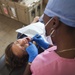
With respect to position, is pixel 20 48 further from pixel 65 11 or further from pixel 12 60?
pixel 65 11

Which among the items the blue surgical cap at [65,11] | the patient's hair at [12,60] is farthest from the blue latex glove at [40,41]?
the blue surgical cap at [65,11]

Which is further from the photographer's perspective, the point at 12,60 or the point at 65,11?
the point at 12,60

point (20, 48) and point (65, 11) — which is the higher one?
point (65, 11)

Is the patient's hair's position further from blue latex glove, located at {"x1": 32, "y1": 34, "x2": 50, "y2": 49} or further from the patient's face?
blue latex glove, located at {"x1": 32, "y1": 34, "x2": 50, "y2": 49}

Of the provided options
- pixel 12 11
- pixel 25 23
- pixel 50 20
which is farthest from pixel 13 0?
pixel 50 20

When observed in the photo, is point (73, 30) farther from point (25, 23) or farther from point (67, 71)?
point (25, 23)

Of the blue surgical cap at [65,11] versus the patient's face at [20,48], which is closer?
the blue surgical cap at [65,11]

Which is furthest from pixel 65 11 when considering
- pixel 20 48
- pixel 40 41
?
pixel 20 48

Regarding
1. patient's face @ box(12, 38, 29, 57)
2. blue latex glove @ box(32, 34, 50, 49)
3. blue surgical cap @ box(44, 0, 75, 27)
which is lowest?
patient's face @ box(12, 38, 29, 57)

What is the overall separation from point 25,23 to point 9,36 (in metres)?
0.40

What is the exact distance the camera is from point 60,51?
0.78 meters

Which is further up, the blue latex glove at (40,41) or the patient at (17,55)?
the blue latex glove at (40,41)

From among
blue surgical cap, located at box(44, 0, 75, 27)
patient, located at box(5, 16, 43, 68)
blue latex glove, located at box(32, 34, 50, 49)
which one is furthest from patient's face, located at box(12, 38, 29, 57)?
blue surgical cap, located at box(44, 0, 75, 27)

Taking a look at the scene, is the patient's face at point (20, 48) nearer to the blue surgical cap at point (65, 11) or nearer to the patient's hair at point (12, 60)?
the patient's hair at point (12, 60)
